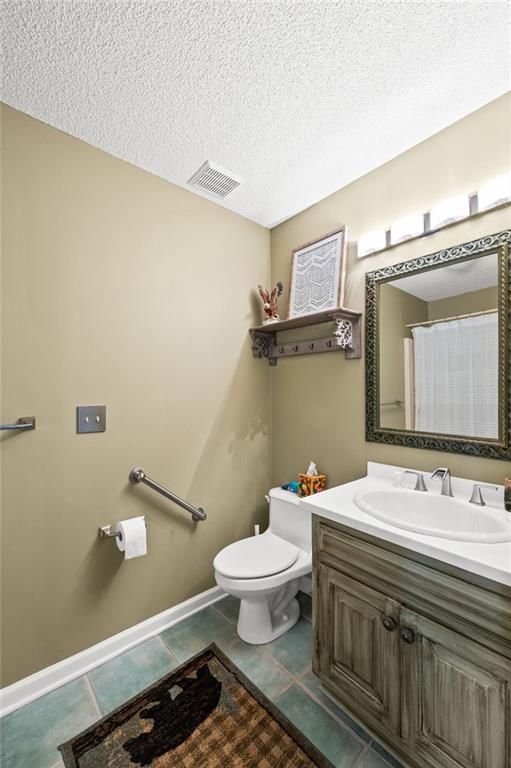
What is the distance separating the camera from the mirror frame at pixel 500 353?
129cm

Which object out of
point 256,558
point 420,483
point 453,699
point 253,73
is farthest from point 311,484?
point 253,73

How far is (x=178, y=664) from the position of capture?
5.04 feet

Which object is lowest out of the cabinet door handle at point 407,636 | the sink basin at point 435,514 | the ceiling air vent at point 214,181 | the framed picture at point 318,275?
the cabinet door handle at point 407,636

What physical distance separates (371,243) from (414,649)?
1.74 meters

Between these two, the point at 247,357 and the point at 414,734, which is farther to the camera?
the point at 247,357

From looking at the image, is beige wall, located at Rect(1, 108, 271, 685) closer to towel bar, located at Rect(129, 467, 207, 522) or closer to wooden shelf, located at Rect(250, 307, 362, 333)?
towel bar, located at Rect(129, 467, 207, 522)

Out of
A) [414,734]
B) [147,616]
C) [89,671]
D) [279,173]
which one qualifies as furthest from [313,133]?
[89,671]

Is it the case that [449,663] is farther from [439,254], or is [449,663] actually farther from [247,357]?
[247,357]

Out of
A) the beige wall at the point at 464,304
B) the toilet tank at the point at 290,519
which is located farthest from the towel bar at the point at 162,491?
the beige wall at the point at 464,304

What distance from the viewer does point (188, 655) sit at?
159cm

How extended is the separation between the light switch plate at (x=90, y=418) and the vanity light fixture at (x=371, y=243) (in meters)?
1.58

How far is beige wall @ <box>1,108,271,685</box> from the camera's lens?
1.38 metres

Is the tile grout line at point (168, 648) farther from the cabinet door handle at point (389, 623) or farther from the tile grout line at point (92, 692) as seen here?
the cabinet door handle at point (389, 623)

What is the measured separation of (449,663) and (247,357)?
1742 mm
